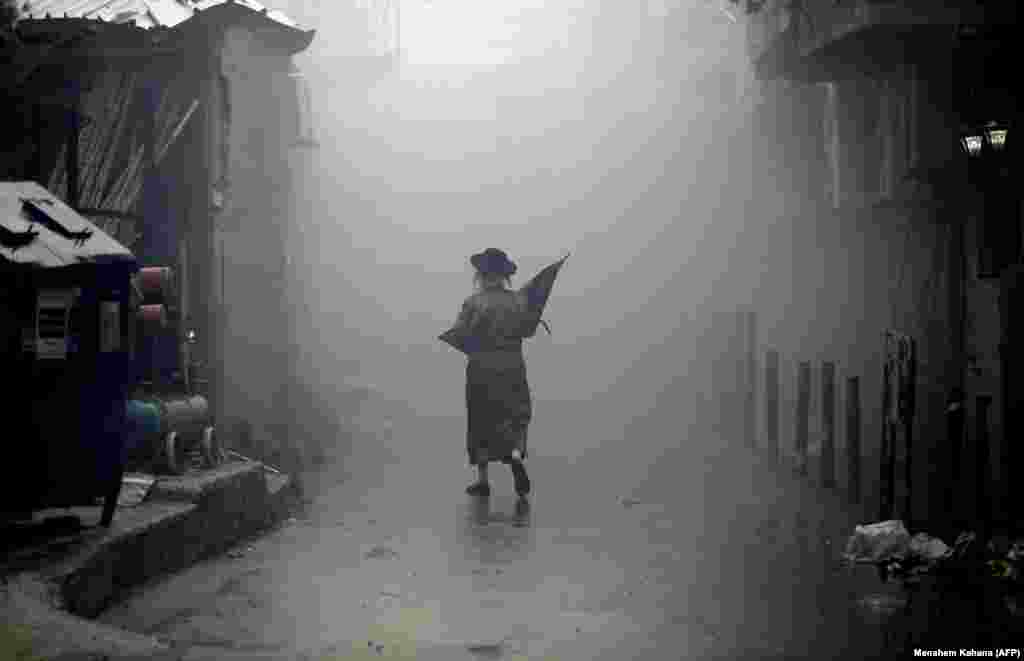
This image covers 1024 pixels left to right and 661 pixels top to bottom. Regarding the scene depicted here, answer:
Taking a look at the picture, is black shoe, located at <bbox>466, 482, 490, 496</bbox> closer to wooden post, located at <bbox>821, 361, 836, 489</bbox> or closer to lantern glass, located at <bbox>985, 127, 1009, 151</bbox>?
wooden post, located at <bbox>821, 361, 836, 489</bbox>

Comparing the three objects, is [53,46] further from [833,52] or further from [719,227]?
[719,227]

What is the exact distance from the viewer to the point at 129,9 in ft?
50.4

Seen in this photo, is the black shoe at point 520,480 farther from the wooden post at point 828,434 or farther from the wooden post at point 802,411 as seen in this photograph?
the wooden post at point 802,411

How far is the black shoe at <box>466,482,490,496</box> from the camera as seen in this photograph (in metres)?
14.2

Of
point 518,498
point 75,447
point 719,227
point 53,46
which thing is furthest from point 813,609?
point 719,227

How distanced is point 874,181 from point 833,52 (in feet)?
10.8

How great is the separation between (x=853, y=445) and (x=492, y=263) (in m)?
3.94

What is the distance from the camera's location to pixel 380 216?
51.0 meters

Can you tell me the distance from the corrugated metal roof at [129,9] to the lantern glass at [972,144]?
761cm

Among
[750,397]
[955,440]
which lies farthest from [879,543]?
[750,397]

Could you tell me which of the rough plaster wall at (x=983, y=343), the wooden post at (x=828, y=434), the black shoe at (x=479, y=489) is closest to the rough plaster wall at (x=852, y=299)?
the wooden post at (x=828, y=434)

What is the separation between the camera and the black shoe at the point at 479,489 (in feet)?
46.6

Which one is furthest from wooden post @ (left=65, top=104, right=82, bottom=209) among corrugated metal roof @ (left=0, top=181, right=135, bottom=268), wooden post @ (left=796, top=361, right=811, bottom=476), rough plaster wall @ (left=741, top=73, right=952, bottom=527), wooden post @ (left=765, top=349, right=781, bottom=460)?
wooden post @ (left=765, top=349, right=781, bottom=460)

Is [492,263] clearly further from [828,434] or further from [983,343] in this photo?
[983,343]
